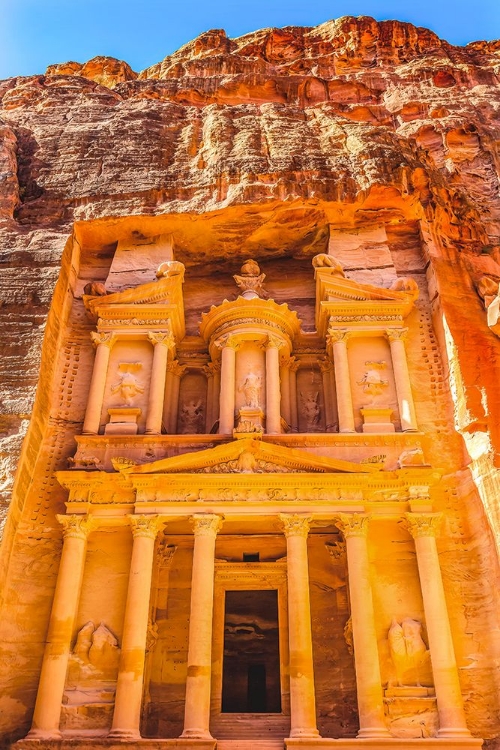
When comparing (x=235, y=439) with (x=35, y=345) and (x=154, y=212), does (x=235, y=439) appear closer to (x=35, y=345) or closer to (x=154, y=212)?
(x=35, y=345)

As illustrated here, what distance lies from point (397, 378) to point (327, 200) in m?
5.43

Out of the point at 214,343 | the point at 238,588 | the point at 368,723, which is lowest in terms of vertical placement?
the point at 368,723

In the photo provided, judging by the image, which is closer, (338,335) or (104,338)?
(338,335)

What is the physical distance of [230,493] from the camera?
41.4 feet

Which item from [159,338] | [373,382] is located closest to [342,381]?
[373,382]

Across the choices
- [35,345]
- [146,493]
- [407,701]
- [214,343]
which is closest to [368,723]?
[407,701]

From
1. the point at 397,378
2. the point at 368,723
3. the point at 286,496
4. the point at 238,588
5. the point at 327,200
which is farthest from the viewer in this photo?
the point at 327,200

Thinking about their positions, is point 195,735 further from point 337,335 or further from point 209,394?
point 337,335

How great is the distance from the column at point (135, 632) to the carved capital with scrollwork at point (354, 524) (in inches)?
139

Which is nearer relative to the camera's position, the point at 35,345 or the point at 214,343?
the point at 35,345

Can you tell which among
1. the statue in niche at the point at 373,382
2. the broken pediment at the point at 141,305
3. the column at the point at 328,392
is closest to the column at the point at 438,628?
the statue in niche at the point at 373,382

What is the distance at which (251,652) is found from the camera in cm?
1508

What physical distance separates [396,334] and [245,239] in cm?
518

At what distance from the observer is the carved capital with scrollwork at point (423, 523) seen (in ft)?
40.0
